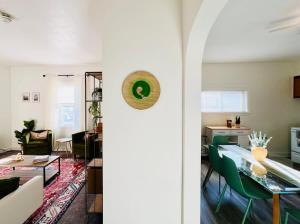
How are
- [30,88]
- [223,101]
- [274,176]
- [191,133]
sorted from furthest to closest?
[30,88] < [223,101] < [274,176] < [191,133]

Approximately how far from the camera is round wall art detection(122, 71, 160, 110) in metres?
1.86

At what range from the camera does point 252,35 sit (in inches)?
129

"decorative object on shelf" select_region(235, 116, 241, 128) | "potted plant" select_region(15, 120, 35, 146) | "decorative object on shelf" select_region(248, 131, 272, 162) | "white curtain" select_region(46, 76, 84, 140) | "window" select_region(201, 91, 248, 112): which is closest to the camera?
"decorative object on shelf" select_region(248, 131, 272, 162)

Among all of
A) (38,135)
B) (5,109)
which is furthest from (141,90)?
(5,109)

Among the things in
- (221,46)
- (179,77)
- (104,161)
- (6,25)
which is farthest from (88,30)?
(221,46)

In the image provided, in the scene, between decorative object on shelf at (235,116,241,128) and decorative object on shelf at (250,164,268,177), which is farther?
decorative object on shelf at (235,116,241,128)

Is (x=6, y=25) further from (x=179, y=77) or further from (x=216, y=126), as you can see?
(x=216, y=126)

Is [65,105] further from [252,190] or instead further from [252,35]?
[252,190]

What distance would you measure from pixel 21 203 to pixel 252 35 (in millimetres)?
3971

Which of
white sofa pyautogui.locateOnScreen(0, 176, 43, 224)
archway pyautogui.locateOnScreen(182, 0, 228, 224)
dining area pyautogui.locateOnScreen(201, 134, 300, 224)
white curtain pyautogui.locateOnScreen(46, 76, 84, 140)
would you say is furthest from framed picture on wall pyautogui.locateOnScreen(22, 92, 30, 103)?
archway pyautogui.locateOnScreen(182, 0, 228, 224)

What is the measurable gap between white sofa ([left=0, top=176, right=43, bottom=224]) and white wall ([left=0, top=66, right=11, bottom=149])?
4.45 m

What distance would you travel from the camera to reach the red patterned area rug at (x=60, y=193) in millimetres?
2403

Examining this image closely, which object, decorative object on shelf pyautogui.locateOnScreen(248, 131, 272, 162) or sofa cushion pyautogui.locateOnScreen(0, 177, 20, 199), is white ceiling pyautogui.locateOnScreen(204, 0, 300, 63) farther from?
sofa cushion pyautogui.locateOnScreen(0, 177, 20, 199)

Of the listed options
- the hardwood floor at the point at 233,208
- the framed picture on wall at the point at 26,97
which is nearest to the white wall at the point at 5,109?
the framed picture on wall at the point at 26,97
